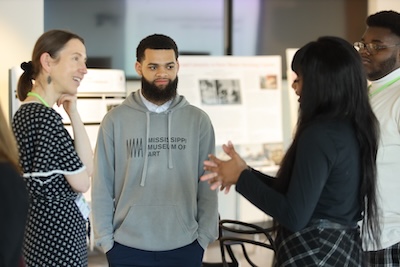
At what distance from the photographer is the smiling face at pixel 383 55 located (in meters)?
2.44

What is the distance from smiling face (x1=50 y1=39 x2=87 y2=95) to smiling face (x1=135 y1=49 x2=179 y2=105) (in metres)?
0.33

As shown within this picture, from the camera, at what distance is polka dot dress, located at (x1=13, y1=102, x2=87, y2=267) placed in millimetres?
1938

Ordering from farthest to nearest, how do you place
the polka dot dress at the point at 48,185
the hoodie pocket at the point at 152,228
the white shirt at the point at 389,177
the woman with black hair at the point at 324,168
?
the hoodie pocket at the point at 152,228
the white shirt at the point at 389,177
the polka dot dress at the point at 48,185
the woman with black hair at the point at 324,168

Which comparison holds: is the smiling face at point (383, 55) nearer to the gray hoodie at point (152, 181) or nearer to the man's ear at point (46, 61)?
the gray hoodie at point (152, 181)

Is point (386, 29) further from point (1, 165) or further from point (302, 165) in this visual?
point (1, 165)

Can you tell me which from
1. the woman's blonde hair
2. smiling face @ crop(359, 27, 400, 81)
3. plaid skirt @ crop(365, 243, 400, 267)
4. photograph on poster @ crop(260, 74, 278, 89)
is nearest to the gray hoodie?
plaid skirt @ crop(365, 243, 400, 267)

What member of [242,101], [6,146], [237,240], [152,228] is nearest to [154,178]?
[152,228]

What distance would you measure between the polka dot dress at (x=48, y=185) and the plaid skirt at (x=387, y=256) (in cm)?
122

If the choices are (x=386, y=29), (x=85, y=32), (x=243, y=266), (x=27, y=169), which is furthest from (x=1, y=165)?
(x=85, y=32)

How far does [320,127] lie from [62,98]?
1.14m

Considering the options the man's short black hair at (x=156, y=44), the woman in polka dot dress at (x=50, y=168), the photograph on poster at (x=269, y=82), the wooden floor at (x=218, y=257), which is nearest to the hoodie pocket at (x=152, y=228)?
the woman in polka dot dress at (x=50, y=168)

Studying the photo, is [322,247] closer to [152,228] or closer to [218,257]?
[152,228]

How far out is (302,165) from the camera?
5.22ft

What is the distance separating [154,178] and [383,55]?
117 cm
